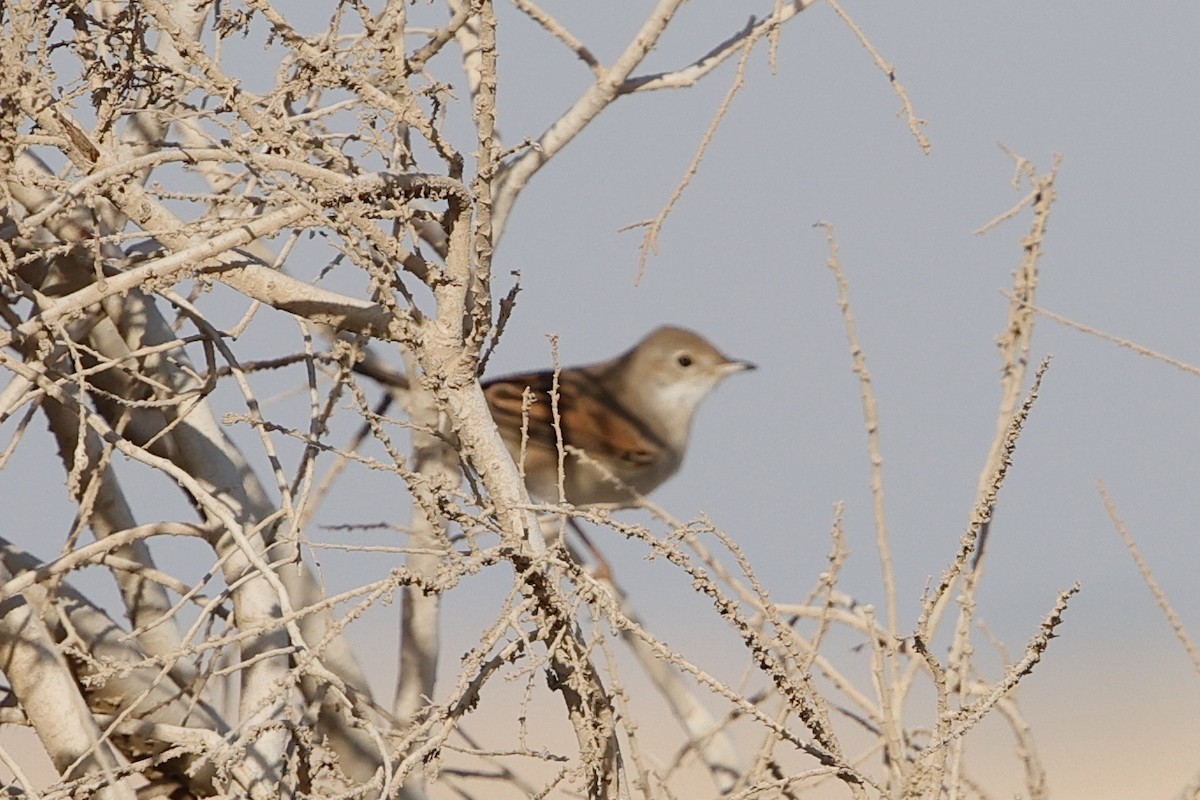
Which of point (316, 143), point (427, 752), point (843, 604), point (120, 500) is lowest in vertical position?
point (427, 752)

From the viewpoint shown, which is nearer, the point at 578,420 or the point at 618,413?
the point at 578,420

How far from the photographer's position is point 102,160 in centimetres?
269

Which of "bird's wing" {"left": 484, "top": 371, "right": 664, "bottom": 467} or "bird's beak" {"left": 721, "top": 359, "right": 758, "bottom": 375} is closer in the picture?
"bird's wing" {"left": 484, "top": 371, "right": 664, "bottom": 467}

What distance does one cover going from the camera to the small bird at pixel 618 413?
636 cm

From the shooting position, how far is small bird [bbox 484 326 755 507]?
250 inches

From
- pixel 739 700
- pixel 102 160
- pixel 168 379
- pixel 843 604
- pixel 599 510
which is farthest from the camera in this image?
pixel 843 604

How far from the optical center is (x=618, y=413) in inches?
272

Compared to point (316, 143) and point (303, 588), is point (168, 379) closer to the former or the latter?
point (303, 588)

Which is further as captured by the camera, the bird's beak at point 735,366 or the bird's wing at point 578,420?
the bird's beak at point 735,366

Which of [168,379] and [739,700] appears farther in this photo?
[168,379]

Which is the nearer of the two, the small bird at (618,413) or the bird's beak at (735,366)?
the small bird at (618,413)

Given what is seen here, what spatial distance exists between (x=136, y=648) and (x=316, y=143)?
72.7 inches

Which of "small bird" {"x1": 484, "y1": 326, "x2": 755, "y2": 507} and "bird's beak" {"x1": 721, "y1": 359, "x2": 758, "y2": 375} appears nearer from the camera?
"small bird" {"x1": 484, "y1": 326, "x2": 755, "y2": 507}

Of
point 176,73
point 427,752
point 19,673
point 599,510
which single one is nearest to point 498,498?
point 599,510
